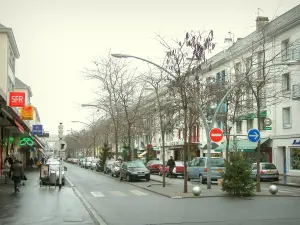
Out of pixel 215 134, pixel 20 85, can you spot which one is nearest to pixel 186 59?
pixel 215 134

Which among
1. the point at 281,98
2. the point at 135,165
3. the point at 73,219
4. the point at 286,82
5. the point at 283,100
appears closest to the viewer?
the point at 73,219

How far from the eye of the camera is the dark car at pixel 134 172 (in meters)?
30.9

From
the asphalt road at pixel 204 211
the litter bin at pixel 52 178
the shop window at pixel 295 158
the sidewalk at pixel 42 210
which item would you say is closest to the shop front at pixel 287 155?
the shop window at pixel 295 158

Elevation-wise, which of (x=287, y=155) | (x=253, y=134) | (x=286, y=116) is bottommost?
(x=287, y=155)

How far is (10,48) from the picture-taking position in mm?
41844

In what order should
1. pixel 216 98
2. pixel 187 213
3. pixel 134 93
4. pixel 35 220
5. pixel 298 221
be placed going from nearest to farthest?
pixel 298 221
pixel 35 220
pixel 187 213
pixel 216 98
pixel 134 93

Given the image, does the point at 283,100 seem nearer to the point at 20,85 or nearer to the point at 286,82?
the point at 286,82

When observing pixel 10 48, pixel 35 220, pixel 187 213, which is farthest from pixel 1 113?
pixel 10 48

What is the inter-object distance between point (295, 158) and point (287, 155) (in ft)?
3.03

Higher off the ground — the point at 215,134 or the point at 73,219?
the point at 215,134

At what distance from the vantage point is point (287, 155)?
36.4m

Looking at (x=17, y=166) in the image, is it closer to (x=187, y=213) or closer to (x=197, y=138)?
(x=187, y=213)

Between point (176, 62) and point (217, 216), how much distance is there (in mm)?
10842

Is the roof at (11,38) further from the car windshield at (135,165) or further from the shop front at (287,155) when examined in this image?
the shop front at (287,155)
